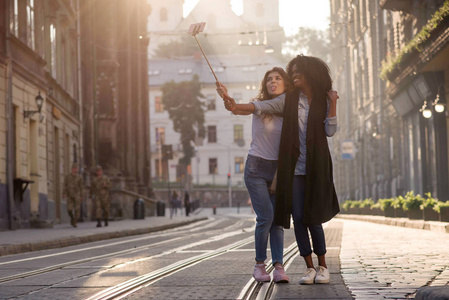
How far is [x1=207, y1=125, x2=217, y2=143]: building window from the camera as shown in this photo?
99.7 metres

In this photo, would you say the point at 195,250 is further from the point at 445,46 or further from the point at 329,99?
the point at 445,46

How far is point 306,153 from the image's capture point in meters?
7.09

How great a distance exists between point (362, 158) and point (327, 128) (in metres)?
40.8

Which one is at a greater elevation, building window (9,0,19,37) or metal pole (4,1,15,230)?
building window (9,0,19,37)

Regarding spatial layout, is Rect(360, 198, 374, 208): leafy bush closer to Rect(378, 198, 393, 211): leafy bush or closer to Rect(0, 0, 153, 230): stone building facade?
Rect(378, 198, 393, 211): leafy bush

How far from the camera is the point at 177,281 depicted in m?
7.77

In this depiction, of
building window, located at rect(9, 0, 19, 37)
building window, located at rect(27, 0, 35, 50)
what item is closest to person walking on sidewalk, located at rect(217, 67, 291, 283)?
building window, located at rect(9, 0, 19, 37)

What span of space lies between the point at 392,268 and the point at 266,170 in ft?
6.83

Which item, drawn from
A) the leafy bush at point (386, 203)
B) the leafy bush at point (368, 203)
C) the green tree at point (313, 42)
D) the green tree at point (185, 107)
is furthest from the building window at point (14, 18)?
the green tree at point (313, 42)

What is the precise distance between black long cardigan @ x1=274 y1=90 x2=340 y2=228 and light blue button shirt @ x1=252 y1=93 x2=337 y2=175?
3cm

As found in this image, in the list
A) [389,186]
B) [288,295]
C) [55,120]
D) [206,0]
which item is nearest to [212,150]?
[206,0]

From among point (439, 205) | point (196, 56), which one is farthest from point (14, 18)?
point (196, 56)

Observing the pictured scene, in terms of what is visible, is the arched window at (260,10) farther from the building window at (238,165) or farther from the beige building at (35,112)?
the beige building at (35,112)

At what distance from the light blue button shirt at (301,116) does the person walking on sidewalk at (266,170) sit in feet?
0.23
